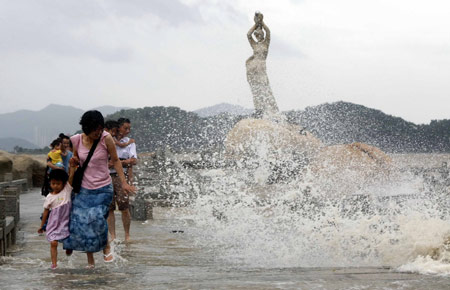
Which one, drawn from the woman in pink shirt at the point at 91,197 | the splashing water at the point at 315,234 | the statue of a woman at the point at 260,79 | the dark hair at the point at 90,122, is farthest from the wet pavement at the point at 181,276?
the statue of a woman at the point at 260,79

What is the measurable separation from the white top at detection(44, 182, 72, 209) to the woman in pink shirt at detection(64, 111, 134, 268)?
10cm

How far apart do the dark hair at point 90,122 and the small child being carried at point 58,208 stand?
1.27 feet

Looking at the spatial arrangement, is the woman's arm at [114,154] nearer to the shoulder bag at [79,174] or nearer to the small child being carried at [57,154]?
the shoulder bag at [79,174]

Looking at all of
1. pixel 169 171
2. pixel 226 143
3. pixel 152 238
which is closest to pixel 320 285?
pixel 152 238

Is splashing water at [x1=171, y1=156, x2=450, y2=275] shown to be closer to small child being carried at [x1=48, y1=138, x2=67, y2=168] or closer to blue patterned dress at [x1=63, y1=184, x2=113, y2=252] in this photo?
blue patterned dress at [x1=63, y1=184, x2=113, y2=252]

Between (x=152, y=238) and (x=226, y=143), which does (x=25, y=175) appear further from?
(x=152, y=238)

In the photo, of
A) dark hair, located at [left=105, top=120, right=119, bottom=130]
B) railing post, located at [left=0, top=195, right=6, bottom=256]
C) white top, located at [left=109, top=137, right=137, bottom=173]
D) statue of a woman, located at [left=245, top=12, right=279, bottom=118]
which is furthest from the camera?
statue of a woman, located at [left=245, top=12, right=279, bottom=118]

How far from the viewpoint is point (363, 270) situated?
219 inches

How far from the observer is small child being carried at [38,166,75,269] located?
19.5 feet

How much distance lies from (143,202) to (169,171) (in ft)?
8.10

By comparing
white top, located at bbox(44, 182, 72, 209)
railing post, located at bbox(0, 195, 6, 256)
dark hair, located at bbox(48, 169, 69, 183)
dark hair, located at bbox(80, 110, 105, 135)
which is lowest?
railing post, located at bbox(0, 195, 6, 256)

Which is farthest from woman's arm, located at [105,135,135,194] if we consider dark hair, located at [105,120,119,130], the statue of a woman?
the statue of a woman

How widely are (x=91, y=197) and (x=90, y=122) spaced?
25.8 inches

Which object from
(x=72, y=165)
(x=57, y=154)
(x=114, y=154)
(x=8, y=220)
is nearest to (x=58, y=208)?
(x=72, y=165)
